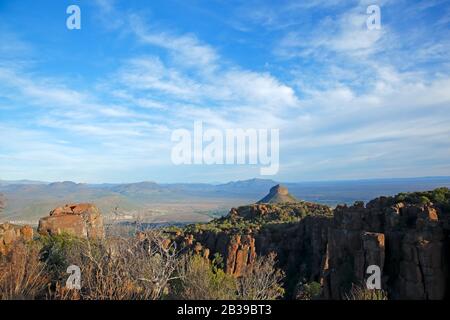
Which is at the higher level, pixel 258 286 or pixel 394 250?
pixel 258 286

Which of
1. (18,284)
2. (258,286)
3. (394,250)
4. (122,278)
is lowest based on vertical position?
(394,250)

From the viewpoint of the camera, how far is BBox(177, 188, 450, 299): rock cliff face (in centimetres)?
2888

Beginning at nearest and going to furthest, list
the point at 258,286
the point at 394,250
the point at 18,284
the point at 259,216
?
the point at 18,284, the point at 258,286, the point at 394,250, the point at 259,216

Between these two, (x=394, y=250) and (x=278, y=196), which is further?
(x=278, y=196)

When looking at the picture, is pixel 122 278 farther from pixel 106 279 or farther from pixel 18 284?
pixel 18 284

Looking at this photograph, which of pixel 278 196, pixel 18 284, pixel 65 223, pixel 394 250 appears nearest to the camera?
pixel 18 284

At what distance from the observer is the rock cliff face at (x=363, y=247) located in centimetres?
2888

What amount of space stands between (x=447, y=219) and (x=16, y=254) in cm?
3004

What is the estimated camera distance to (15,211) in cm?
13975

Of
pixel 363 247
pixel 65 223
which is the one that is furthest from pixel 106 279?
pixel 65 223

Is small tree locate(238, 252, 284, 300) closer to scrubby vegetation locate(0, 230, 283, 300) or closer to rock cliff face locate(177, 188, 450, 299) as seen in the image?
scrubby vegetation locate(0, 230, 283, 300)

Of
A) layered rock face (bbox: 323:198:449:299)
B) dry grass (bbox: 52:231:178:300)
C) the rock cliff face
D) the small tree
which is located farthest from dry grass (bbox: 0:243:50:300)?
layered rock face (bbox: 323:198:449:299)

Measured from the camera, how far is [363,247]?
3297 centimetres
